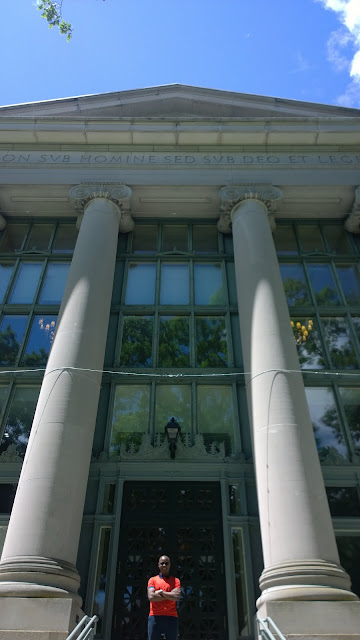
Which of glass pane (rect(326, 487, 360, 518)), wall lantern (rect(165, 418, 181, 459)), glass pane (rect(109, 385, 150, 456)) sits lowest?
glass pane (rect(326, 487, 360, 518))

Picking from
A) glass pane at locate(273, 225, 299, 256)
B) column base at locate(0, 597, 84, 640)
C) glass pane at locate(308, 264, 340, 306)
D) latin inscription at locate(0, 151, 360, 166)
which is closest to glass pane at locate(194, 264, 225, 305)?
glass pane at locate(273, 225, 299, 256)

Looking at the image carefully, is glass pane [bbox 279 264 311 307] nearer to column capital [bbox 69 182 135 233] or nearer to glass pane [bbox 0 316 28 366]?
column capital [bbox 69 182 135 233]

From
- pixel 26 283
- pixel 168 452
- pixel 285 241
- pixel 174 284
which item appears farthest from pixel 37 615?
pixel 285 241

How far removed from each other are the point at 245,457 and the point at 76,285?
5.12m

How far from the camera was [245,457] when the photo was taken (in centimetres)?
955

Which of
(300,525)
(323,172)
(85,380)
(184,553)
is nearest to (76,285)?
(85,380)

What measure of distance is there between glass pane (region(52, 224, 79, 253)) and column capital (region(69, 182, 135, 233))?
0.92 meters

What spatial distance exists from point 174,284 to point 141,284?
2.94ft

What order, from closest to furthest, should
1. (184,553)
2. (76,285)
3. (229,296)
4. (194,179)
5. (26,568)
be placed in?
1. (26,568)
2. (184,553)
3. (76,285)
4. (229,296)
5. (194,179)

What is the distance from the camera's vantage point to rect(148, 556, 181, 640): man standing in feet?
19.0

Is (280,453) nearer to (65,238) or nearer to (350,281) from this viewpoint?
(350,281)

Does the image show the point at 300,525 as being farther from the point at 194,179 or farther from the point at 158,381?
the point at 194,179

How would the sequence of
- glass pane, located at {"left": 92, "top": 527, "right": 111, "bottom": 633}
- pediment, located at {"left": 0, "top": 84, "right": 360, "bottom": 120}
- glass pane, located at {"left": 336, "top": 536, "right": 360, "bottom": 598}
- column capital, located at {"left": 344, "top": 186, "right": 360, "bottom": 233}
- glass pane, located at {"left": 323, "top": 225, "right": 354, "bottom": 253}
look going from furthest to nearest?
pediment, located at {"left": 0, "top": 84, "right": 360, "bottom": 120}, glass pane, located at {"left": 323, "top": 225, "right": 354, "bottom": 253}, column capital, located at {"left": 344, "top": 186, "right": 360, "bottom": 233}, glass pane, located at {"left": 336, "top": 536, "right": 360, "bottom": 598}, glass pane, located at {"left": 92, "top": 527, "right": 111, "bottom": 633}

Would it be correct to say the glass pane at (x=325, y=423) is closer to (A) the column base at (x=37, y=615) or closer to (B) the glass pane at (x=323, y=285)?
(B) the glass pane at (x=323, y=285)
